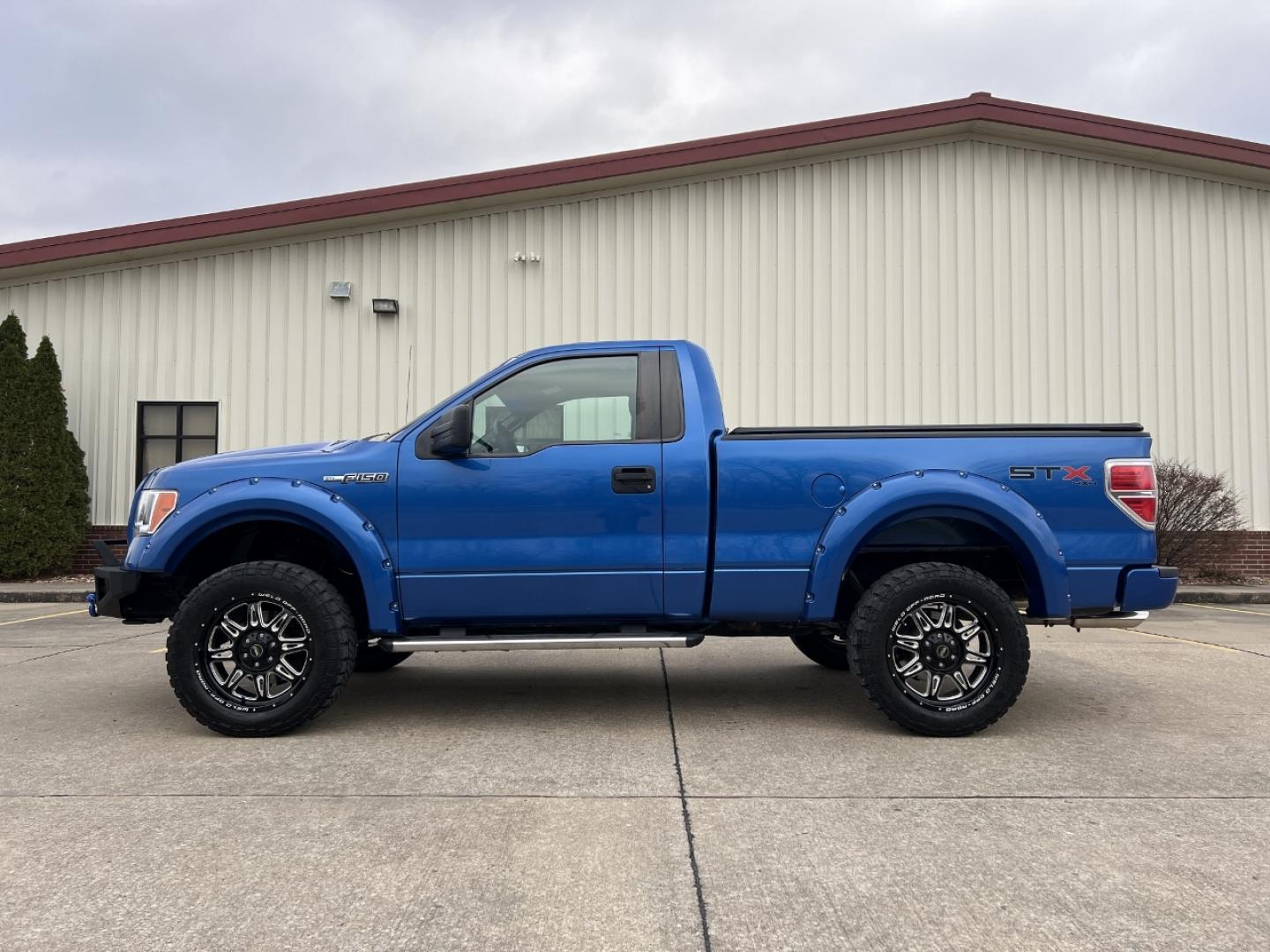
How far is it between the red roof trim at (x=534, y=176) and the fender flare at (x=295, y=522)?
10.3 metres

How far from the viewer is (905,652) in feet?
14.9

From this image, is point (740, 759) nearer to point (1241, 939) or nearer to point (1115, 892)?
point (1115, 892)

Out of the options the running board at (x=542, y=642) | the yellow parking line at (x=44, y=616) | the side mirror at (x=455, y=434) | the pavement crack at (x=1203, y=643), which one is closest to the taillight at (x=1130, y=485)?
the running board at (x=542, y=642)

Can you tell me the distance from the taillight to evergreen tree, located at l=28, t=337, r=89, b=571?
45.9 ft

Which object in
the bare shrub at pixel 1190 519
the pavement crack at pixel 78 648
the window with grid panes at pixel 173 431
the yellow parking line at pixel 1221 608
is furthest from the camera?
the window with grid panes at pixel 173 431

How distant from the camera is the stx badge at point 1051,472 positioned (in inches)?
179

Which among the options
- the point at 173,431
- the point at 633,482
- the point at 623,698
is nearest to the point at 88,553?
the point at 173,431

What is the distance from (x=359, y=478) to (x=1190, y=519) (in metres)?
12.0

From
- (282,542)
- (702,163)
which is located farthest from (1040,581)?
(702,163)

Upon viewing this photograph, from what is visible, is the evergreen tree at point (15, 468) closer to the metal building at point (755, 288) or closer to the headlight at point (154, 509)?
the metal building at point (755, 288)

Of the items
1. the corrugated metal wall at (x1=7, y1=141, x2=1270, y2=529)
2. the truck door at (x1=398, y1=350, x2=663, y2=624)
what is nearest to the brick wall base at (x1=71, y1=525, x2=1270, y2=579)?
the corrugated metal wall at (x1=7, y1=141, x2=1270, y2=529)

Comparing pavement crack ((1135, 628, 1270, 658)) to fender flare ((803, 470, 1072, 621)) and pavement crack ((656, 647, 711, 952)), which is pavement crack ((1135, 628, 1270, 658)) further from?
pavement crack ((656, 647, 711, 952))

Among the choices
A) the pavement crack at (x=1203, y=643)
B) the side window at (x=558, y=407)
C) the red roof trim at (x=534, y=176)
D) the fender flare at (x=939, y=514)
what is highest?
the red roof trim at (x=534, y=176)

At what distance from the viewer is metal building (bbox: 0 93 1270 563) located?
45.8 feet
